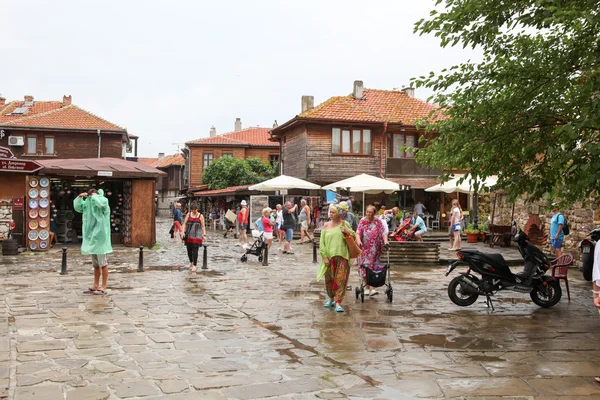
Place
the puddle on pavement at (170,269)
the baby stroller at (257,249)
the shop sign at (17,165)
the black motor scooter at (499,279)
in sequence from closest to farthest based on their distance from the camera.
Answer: the black motor scooter at (499,279)
the puddle on pavement at (170,269)
the baby stroller at (257,249)
the shop sign at (17,165)

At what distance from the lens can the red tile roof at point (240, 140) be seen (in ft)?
173

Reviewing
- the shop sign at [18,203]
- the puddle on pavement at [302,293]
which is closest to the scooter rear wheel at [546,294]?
the puddle on pavement at [302,293]

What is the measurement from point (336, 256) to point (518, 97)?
3469 mm

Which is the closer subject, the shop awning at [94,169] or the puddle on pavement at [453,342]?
the puddle on pavement at [453,342]

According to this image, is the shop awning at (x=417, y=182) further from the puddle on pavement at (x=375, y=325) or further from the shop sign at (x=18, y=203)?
the puddle on pavement at (x=375, y=325)

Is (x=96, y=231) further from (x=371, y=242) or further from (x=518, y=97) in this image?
(x=518, y=97)

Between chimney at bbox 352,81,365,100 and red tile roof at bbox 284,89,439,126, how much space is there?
204mm

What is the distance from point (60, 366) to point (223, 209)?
31727 mm

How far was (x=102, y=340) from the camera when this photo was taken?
7090 millimetres

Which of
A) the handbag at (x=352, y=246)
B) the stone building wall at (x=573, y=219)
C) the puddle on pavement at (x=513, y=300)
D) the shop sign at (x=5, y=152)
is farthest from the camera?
the shop sign at (x=5, y=152)

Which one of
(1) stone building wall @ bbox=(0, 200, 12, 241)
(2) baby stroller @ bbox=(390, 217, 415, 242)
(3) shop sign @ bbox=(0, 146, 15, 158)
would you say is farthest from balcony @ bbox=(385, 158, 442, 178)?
(3) shop sign @ bbox=(0, 146, 15, 158)

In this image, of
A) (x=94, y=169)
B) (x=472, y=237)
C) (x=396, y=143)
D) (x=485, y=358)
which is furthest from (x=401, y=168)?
(x=485, y=358)

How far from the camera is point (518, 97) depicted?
8812mm

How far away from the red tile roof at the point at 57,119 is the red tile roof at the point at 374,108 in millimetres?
14467
